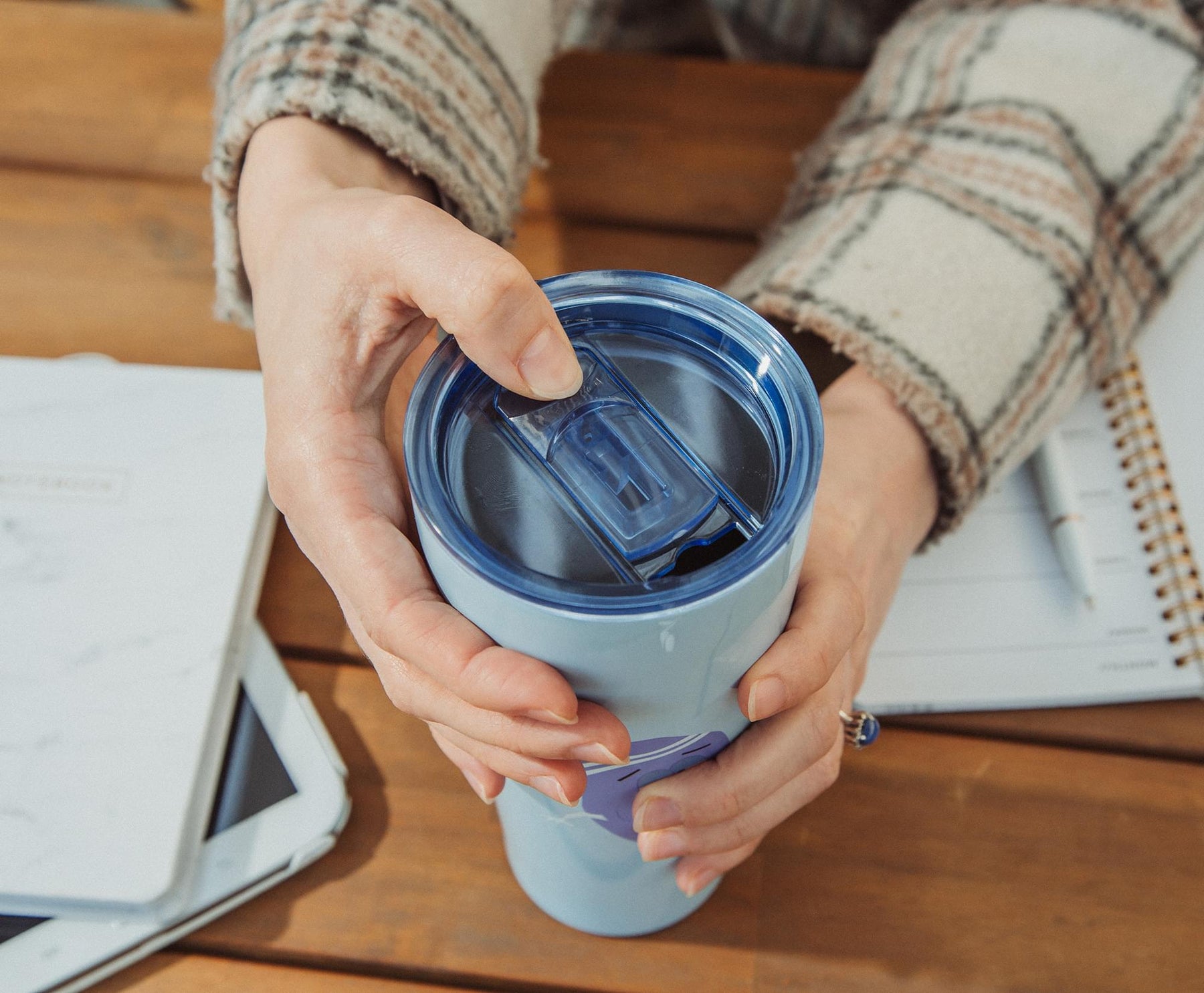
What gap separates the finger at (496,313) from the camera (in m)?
0.28

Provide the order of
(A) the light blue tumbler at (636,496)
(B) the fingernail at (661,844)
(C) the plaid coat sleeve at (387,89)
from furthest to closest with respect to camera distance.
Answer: (C) the plaid coat sleeve at (387,89) → (B) the fingernail at (661,844) → (A) the light blue tumbler at (636,496)

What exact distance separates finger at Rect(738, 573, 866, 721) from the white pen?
221 millimetres

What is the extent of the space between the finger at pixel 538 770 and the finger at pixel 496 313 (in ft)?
0.41

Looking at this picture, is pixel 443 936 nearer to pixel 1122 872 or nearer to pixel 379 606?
pixel 379 606

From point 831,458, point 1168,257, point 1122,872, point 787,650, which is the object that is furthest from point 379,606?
point 1168,257

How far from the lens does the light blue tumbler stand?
0.25 metres

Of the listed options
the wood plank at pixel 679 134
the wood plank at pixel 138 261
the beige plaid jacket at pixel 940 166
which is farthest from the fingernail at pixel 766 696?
the wood plank at pixel 679 134

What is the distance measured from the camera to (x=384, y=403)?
39cm

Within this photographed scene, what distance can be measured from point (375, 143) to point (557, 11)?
0.70 feet

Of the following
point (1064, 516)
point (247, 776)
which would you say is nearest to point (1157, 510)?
point (1064, 516)

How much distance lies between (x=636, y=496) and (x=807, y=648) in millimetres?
91

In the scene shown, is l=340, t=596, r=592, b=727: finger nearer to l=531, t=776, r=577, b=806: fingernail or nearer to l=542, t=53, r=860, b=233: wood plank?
l=531, t=776, r=577, b=806: fingernail

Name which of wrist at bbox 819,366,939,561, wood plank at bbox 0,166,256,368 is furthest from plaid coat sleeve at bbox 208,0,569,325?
wrist at bbox 819,366,939,561

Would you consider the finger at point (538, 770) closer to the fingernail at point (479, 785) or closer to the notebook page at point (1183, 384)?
the fingernail at point (479, 785)
